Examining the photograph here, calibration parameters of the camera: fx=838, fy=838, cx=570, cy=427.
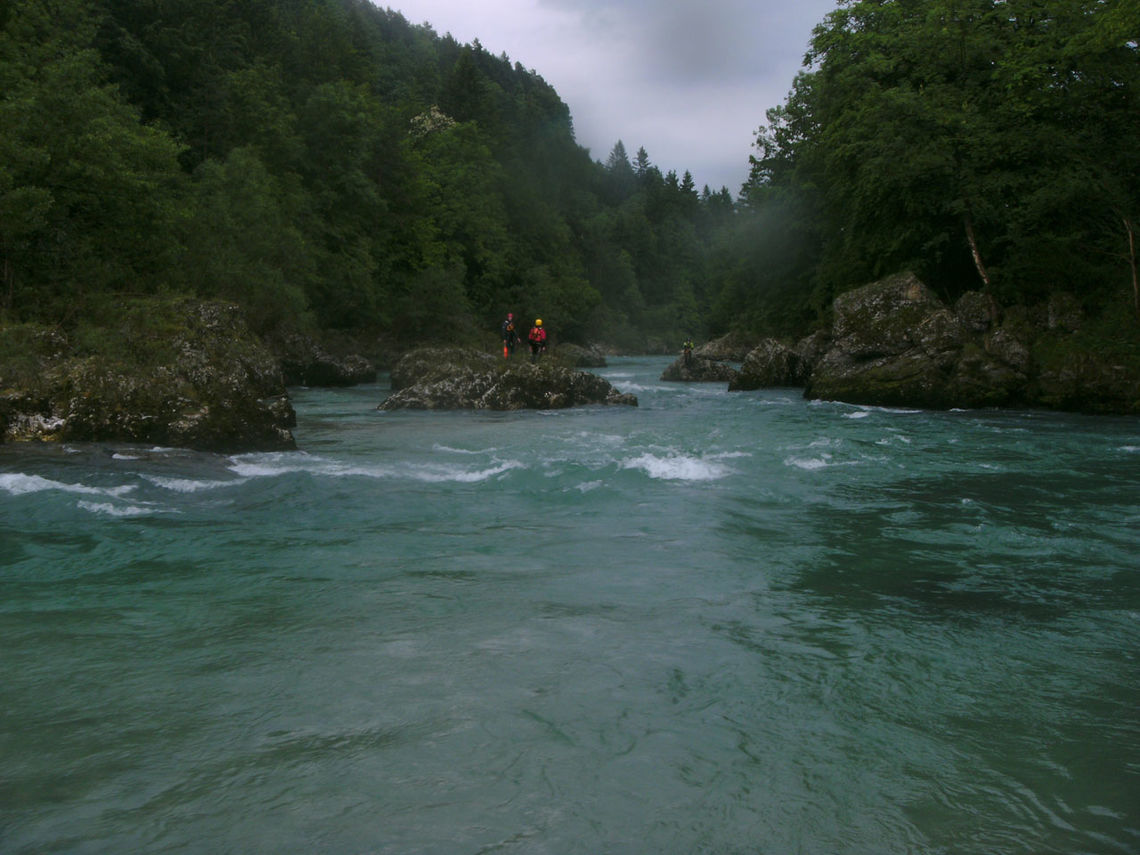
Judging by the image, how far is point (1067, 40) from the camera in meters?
21.8

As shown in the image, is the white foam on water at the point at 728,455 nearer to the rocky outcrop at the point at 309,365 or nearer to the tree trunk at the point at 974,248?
the tree trunk at the point at 974,248

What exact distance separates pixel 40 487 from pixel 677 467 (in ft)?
25.5

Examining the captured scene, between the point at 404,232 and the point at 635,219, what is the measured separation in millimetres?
71437

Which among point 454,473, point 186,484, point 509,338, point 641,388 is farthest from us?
point 641,388

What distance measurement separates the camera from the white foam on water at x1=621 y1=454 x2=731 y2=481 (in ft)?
37.1

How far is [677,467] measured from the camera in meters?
11.8

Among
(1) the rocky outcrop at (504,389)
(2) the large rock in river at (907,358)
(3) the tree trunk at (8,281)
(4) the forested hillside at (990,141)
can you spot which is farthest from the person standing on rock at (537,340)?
(3) the tree trunk at (8,281)

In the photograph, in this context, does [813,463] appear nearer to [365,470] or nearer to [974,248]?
[365,470]

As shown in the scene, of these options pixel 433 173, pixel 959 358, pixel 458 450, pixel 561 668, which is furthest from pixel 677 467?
pixel 433 173

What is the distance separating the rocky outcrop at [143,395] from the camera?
11.8m

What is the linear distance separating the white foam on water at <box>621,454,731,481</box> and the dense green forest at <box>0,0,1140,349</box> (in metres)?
11.0

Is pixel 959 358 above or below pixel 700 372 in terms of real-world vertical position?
above

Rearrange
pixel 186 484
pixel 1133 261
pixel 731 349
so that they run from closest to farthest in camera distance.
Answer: pixel 186 484 → pixel 1133 261 → pixel 731 349

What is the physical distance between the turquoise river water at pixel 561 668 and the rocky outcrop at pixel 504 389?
1180 cm
